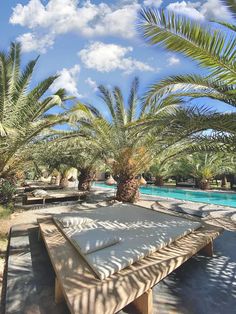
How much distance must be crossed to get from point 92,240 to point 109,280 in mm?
1000

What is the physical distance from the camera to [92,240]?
3.58 meters

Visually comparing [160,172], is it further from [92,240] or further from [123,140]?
[92,240]

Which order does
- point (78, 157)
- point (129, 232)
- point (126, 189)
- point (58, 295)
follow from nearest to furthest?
point (58, 295), point (129, 232), point (126, 189), point (78, 157)

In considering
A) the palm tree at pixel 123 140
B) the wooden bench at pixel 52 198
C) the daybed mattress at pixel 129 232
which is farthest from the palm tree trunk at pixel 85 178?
the daybed mattress at pixel 129 232

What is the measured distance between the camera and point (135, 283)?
2621 millimetres

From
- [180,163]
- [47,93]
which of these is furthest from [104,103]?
[180,163]

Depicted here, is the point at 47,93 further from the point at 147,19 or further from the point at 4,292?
the point at 4,292

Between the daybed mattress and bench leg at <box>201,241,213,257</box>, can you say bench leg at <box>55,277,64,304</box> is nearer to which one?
the daybed mattress

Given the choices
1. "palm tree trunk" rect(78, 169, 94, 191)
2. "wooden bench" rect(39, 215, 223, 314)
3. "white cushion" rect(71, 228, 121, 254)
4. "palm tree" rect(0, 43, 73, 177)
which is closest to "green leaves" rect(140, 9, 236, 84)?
"wooden bench" rect(39, 215, 223, 314)

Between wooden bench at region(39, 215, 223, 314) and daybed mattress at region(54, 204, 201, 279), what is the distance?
0.10m

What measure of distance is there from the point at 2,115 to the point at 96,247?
4.85 metres

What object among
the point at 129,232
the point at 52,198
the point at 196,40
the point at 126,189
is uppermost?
the point at 196,40

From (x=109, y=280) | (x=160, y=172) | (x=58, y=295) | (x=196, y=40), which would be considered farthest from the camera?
(x=160, y=172)

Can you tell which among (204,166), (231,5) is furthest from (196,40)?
(204,166)
